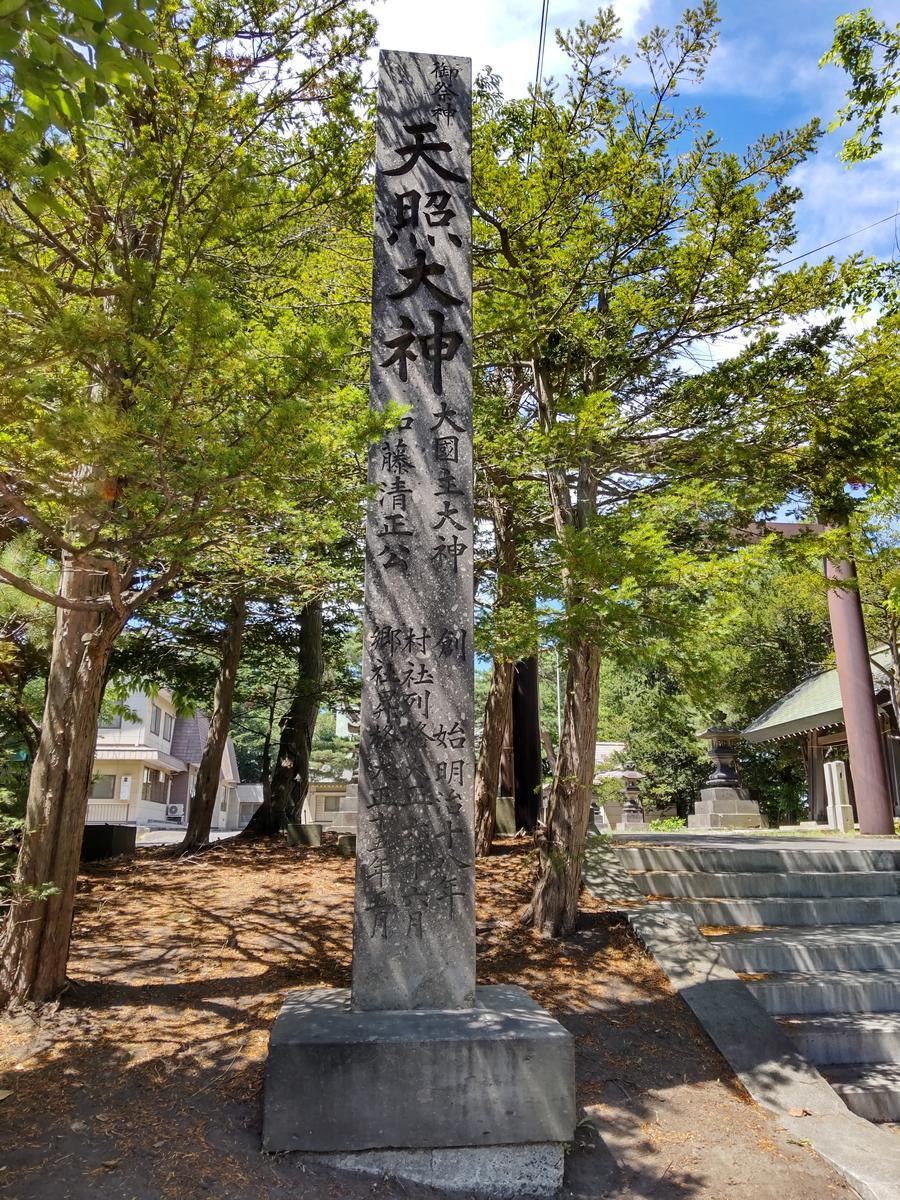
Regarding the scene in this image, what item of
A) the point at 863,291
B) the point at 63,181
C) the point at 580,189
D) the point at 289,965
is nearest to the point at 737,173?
the point at 580,189

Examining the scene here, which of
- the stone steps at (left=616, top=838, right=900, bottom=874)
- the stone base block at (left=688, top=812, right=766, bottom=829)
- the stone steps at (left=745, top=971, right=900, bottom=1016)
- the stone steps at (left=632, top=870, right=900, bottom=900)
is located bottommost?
the stone steps at (left=745, top=971, right=900, bottom=1016)

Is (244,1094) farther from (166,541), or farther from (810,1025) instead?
(810,1025)

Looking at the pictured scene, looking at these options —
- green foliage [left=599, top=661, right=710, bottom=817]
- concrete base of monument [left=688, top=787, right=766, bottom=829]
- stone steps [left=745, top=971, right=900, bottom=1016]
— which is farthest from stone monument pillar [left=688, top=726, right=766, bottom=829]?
stone steps [left=745, top=971, right=900, bottom=1016]

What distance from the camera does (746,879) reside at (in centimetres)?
748

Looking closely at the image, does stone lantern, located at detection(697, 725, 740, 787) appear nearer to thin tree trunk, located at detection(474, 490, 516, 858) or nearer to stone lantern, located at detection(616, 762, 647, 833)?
stone lantern, located at detection(616, 762, 647, 833)

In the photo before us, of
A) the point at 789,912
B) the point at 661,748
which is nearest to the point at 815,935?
the point at 789,912

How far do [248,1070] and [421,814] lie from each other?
173 centimetres

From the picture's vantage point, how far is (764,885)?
7492mm

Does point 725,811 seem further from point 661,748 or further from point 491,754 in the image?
point 491,754

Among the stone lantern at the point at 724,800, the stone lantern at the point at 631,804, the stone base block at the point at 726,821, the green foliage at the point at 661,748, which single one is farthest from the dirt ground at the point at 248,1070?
the green foliage at the point at 661,748

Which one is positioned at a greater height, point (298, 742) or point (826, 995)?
point (298, 742)

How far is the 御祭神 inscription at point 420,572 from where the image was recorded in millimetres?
4211

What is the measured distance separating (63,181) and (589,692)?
562cm

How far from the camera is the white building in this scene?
88.1 feet
